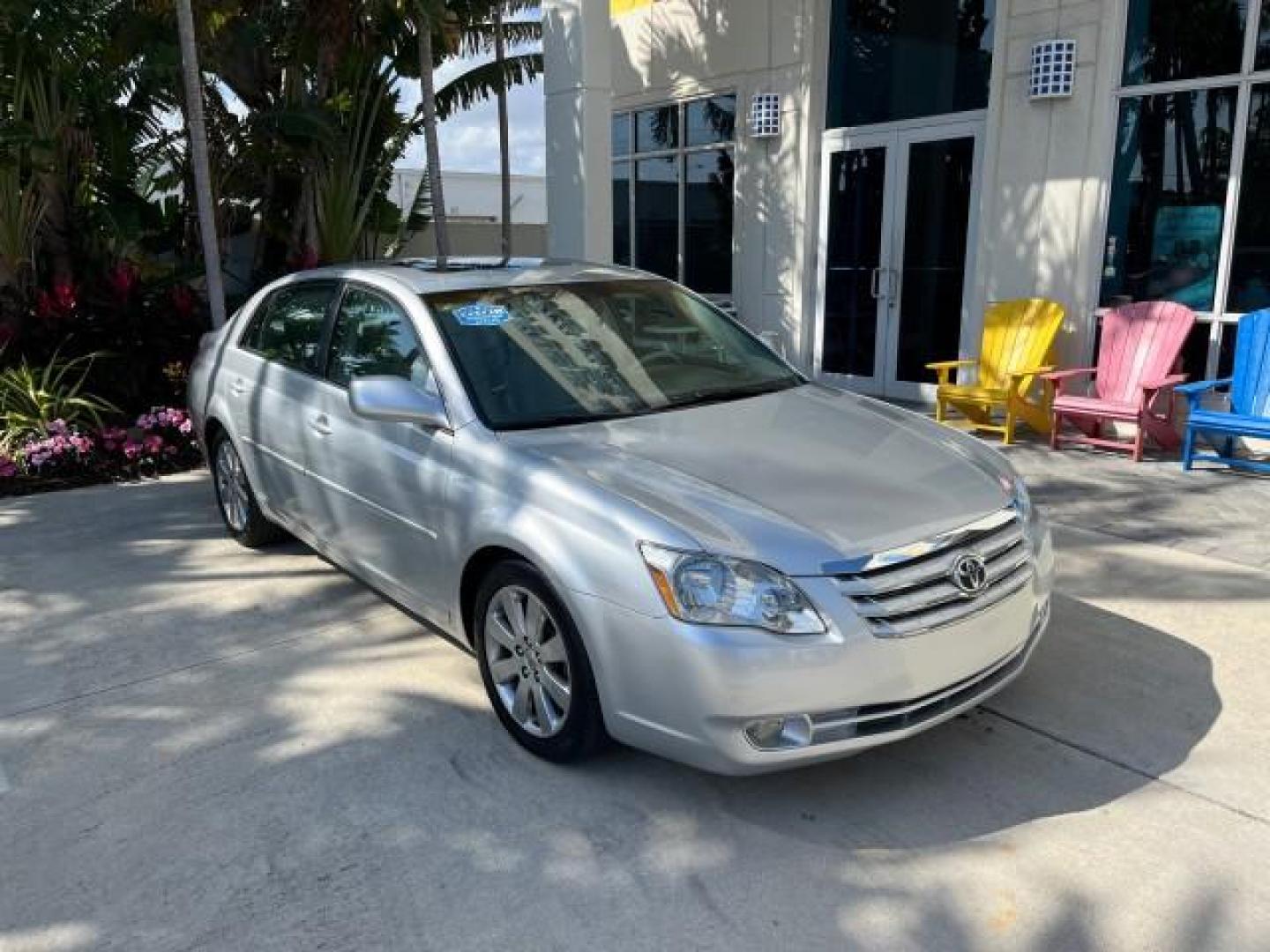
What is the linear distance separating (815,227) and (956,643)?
7802 mm

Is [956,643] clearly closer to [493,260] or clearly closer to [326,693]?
[326,693]

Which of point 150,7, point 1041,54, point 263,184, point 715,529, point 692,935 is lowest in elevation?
point 692,935

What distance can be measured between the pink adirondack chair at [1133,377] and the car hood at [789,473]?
3622mm

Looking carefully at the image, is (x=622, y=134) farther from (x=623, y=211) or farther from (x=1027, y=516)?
(x=1027, y=516)

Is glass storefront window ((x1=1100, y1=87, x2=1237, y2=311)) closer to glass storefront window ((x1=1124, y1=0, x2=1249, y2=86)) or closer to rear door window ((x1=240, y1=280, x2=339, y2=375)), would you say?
glass storefront window ((x1=1124, y1=0, x2=1249, y2=86))

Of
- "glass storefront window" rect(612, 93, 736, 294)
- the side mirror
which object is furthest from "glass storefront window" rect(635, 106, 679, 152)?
→ the side mirror

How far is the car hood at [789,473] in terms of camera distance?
296 cm

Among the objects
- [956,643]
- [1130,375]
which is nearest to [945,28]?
[1130,375]

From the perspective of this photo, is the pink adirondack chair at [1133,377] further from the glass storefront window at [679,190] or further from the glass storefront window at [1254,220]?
the glass storefront window at [679,190]

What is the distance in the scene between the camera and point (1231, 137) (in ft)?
23.2

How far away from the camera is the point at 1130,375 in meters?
7.35

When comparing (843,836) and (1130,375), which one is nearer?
(843,836)

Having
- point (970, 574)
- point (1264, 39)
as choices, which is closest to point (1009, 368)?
point (1264, 39)

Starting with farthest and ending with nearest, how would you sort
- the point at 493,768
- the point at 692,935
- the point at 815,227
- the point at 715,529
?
the point at 815,227, the point at 493,768, the point at 715,529, the point at 692,935
